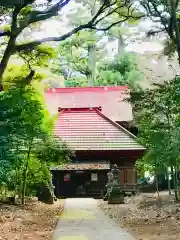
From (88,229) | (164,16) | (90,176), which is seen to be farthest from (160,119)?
(90,176)

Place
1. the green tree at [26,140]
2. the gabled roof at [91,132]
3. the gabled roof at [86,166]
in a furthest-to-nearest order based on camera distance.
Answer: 1. the gabled roof at [91,132]
2. the gabled roof at [86,166]
3. the green tree at [26,140]

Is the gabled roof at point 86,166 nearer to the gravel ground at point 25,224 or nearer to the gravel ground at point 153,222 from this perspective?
the gravel ground at point 153,222

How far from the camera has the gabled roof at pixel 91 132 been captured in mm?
25141

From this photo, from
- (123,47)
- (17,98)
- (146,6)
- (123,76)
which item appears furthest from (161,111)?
(123,47)

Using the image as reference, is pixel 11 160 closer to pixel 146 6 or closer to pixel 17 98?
pixel 17 98

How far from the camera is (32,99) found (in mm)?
14867

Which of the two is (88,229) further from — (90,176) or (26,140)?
(90,176)

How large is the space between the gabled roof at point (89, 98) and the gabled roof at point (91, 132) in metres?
2.51

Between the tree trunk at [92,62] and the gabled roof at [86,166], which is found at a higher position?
the tree trunk at [92,62]

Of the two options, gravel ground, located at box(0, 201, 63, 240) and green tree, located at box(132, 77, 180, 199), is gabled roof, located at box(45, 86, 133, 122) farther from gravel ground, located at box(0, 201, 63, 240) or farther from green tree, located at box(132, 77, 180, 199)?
gravel ground, located at box(0, 201, 63, 240)

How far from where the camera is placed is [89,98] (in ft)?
105

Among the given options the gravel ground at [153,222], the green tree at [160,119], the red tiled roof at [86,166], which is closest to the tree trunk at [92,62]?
the red tiled roof at [86,166]

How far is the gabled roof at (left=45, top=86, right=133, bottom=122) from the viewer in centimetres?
3070

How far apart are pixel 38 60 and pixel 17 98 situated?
128 inches
